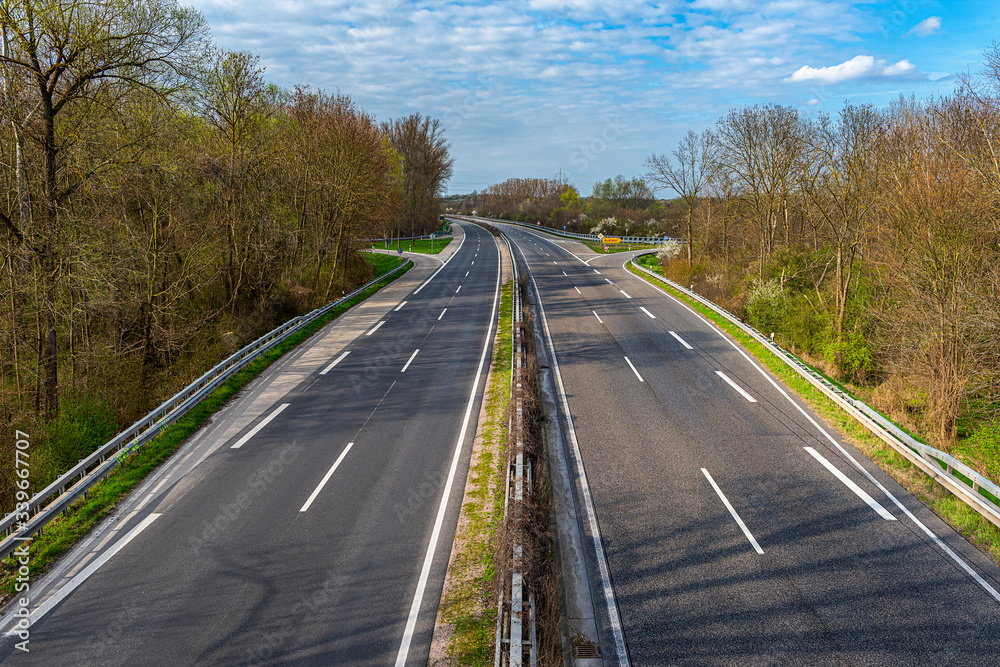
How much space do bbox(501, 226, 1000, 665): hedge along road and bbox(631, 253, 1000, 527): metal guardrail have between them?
732 millimetres

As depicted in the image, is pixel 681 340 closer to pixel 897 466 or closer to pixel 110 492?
pixel 897 466

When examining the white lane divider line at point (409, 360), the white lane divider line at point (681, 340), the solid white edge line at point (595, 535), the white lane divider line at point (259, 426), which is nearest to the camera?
the solid white edge line at point (595, 535)

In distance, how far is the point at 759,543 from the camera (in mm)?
9562

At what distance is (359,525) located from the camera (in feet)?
32.8

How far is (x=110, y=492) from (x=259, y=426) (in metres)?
3.97

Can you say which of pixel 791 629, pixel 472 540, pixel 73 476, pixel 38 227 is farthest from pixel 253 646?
pixel 38 227

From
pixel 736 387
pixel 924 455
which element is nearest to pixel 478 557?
pixel 924 455

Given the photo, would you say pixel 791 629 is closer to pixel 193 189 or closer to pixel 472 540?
pixel 472 540

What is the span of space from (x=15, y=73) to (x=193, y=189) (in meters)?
12.5

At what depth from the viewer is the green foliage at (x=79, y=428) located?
42.1 feet

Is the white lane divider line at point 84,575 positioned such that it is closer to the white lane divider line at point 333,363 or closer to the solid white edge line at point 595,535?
the solid white edge line at point 595,535

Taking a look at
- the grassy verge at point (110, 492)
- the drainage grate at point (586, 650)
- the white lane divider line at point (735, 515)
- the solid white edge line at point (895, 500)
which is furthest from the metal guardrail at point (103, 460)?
the solid white edge line at point (895, 500)

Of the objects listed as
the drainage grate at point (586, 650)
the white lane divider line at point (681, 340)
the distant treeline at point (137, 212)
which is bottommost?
the drainage grate at point (586, 650)

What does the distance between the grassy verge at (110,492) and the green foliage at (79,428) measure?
1.67 m
